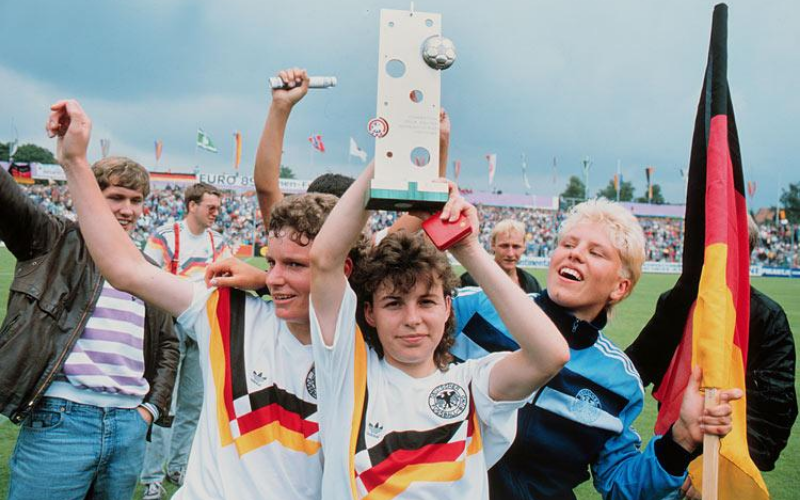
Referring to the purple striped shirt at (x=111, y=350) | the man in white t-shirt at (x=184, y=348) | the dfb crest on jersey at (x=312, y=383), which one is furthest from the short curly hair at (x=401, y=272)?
the man in white t-shirt at (x=184, y=348)

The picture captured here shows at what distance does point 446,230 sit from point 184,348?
4.13 metres

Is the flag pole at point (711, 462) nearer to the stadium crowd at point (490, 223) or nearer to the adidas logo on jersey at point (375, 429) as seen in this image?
the adidas logo on jersey at point (375, 429)

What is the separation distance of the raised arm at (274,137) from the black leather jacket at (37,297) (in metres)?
0.96

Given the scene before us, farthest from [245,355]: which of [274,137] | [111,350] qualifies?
[111,350]

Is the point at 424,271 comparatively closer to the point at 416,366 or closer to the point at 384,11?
the point at 416,366

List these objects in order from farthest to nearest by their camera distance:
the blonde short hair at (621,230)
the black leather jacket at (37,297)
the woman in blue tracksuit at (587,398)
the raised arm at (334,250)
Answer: the black leather jacket at (37,297) < the blonde short hair at (621,230) < the woman in blue tracksuit at (587,398) < the raised arm at (334,250)

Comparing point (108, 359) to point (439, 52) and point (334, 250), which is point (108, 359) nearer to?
point (334, 250)

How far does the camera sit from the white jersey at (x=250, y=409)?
2.00 metres

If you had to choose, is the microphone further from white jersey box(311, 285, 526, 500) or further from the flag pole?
the flag pole

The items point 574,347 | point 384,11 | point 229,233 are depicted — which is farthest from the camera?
point 229,233

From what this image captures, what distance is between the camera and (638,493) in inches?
87.3

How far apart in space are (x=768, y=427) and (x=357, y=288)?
2821 millimetres

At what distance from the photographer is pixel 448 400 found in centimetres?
200

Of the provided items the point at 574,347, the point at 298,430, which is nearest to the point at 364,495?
the point at 298,430
